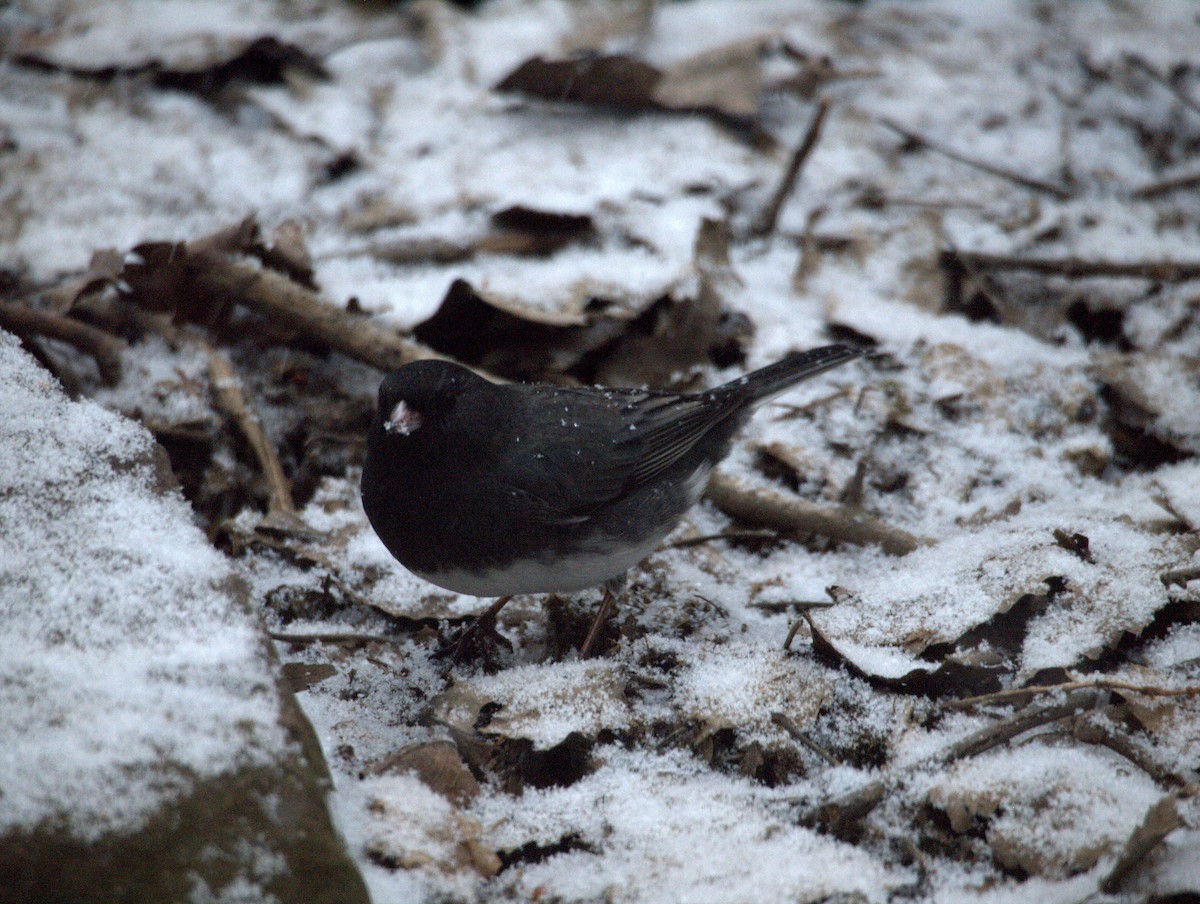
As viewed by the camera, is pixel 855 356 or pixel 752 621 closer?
pixel 752 621

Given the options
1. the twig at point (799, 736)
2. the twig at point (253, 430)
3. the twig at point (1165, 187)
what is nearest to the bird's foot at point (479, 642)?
the twig at point (253, 430)

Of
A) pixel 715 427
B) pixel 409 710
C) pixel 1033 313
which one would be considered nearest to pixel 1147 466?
pixel 1033 313

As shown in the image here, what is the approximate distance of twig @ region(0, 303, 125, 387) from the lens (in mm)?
3076

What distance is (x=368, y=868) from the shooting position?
175 centimetres

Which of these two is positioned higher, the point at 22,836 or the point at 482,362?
the point at 22,836

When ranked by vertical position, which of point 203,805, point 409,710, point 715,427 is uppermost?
point 203,805

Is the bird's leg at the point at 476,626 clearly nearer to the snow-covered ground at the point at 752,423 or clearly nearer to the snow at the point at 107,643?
the snow-covered ground at the point at 752,423

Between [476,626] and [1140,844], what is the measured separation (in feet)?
4.99

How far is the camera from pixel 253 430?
301cm

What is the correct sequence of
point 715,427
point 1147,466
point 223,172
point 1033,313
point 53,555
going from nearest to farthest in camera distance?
point 53,555 → point 715,427 → point 1147,466 → point 1033,313 → point 223,172

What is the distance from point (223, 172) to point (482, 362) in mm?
1620

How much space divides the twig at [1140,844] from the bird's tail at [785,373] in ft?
5.03

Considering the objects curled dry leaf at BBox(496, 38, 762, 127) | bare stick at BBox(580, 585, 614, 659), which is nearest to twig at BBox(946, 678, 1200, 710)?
bare stick at BBox(580, 585, 614, 659)

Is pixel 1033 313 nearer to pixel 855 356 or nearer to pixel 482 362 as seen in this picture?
pixel 855 356
